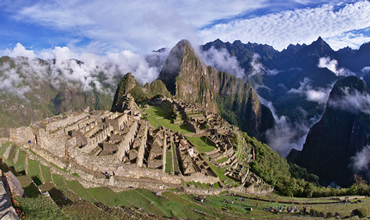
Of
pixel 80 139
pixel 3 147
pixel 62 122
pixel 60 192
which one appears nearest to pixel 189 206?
pixel 60 192

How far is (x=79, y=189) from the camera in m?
13.7

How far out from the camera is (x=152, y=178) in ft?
63.3

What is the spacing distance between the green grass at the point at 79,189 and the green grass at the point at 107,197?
1.47 ft

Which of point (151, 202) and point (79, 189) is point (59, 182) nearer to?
point (79, 189)

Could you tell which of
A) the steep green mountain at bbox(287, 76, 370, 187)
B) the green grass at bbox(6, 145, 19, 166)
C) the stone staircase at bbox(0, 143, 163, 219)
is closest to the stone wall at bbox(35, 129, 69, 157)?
the stone staircase at bbox(0, 143, 163, 219)

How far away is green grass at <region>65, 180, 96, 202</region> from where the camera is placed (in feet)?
43.2

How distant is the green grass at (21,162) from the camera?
12.7 m

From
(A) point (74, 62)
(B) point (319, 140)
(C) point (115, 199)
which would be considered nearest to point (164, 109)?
(C) point (115, 199)

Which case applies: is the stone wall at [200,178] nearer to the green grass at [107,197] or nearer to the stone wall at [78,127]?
the green grass at [107,197]

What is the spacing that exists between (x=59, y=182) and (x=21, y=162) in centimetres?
298

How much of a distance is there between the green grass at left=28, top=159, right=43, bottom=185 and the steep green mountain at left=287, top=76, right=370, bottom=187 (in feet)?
350

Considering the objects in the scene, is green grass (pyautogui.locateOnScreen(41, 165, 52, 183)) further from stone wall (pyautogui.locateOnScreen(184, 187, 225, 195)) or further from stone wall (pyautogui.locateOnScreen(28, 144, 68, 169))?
stone wall (pyautogui.locateOnScreen(184, 187, 225, 195))

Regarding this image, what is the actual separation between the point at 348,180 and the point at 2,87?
203649 millimetres

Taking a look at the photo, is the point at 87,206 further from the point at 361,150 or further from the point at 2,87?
the point at 2,87
